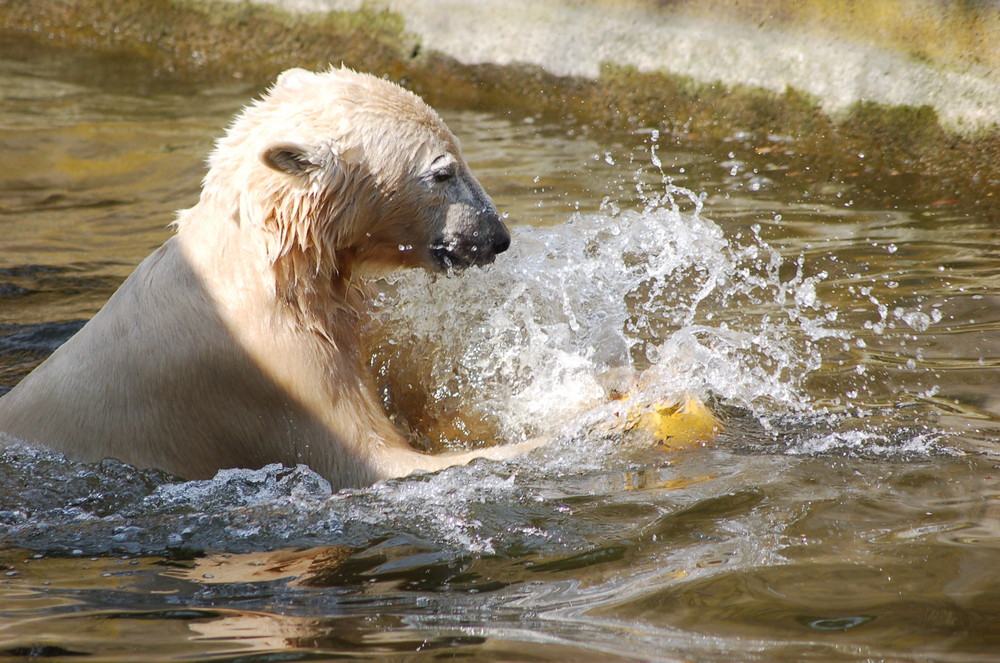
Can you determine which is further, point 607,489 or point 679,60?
point 679,60

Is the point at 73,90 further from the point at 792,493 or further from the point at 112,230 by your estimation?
the point at 792,493

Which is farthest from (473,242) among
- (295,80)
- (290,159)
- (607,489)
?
(607,489)

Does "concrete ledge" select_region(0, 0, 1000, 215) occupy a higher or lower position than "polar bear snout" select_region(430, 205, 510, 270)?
higher

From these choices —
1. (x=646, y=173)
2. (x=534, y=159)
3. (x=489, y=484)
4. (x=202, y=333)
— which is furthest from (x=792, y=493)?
(x=534, y=159)

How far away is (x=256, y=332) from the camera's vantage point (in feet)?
11.2

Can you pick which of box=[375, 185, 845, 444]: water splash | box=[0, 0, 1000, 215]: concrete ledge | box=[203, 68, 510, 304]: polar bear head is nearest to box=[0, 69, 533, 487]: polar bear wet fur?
box=[203, 68, 510, 304]: polar bear head

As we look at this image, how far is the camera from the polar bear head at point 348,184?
3.39 metres

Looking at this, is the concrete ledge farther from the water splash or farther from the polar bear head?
the polar bear head

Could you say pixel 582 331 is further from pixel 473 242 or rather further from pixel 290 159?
pixel 290 159

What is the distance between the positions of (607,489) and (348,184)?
1.36 metres

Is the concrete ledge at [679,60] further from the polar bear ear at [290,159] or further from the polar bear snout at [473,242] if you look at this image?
the polar bear ear at [290,159]

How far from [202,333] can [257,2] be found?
7159 millimetres

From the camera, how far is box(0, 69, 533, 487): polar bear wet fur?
342 cm

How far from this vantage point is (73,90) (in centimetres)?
912
